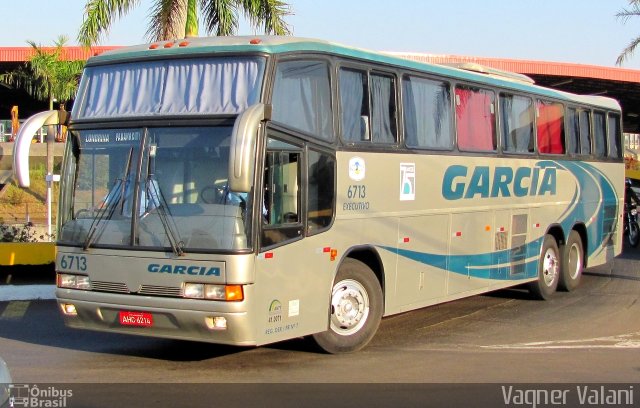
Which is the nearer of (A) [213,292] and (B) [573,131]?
(A) [213,292]

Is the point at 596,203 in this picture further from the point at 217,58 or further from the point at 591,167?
the point at 217,58

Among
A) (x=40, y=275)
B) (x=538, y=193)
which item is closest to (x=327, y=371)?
(x=538, y=193)

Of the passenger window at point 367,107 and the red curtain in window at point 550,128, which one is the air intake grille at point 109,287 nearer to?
the passenger window at point 367,107

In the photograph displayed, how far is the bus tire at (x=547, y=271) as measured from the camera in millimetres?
13570

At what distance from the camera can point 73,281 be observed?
28.0 feet

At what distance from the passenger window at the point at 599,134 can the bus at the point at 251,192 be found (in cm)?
572

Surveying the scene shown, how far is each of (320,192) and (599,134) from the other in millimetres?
8743

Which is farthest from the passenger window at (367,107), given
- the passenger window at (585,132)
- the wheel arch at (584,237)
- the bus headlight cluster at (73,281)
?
the wheel arch at (584,237)

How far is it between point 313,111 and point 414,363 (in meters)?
2.84

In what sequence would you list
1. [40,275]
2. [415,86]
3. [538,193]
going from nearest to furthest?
[415,86]
[538,193]
[40,275]

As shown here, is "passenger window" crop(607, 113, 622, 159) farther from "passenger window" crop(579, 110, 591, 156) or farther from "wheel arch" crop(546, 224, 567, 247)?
"wheel arch" crop(546, 224, 567, 247)

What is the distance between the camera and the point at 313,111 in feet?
28.5

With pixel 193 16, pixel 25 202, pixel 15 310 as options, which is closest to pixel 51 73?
pixel 25 202

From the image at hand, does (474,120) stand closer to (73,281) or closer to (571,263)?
(571,263)
